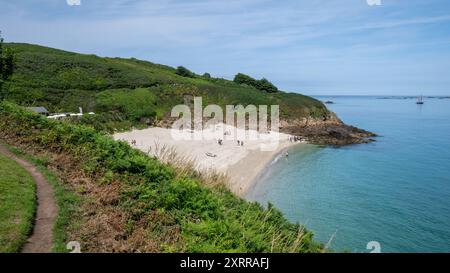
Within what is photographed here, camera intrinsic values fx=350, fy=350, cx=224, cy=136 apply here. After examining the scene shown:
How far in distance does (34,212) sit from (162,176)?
488cm

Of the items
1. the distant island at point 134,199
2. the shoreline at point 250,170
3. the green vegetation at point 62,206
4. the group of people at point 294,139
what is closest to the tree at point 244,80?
the group of people at point 294,139

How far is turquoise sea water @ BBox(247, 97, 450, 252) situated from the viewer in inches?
1059

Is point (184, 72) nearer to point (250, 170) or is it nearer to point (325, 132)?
point (325, 132)

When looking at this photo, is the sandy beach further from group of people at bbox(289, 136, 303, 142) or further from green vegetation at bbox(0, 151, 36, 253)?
green vegetation at bbox(0, 151, 36, 253)

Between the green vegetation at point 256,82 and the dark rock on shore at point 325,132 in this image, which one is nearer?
the dark rock on shore at point 325,132

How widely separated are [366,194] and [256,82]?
3386 inches

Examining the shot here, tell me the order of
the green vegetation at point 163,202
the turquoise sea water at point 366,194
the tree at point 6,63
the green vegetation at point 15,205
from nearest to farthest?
the green vegetation at point 15,205 < the green vegetation at point 163,202 < the turquoise sea water at point 366,194 < the tree at point 6,63

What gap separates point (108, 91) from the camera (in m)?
68.2

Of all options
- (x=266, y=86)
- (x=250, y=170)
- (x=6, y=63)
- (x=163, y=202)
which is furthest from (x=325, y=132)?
(x=163, y=202)

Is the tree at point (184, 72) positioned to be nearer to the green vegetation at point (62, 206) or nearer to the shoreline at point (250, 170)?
the shoreline at point (250, 170)

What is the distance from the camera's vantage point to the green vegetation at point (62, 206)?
31.1ft

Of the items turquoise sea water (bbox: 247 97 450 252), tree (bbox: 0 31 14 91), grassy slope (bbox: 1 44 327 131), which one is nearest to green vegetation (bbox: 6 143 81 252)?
turquoise sea water (bbox: 247 97 450 252)

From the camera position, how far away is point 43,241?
9.29 metres

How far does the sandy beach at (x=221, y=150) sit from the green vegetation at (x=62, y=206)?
23.1 meters
